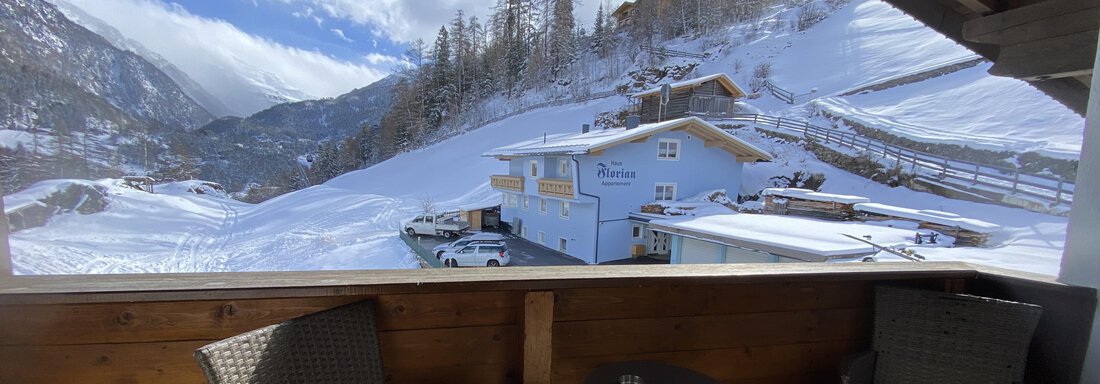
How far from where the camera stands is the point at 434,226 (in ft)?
40.8

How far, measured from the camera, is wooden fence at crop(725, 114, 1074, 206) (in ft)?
25.1

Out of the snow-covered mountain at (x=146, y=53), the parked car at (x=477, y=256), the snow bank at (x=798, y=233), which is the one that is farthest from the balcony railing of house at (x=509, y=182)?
the snow-covered mountain at (x=146, y=53)

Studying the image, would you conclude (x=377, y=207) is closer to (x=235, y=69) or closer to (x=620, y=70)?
(x=235, y=69)

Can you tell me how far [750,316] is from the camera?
1.36m

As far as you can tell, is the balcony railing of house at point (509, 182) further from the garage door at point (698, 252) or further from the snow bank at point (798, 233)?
the garage door at point (698, 252)

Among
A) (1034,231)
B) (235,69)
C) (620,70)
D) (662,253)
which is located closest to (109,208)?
(235,69)

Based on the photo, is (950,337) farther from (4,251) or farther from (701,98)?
(701,98)

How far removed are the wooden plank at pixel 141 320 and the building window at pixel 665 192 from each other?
10.6 meters

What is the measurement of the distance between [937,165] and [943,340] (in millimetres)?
13386

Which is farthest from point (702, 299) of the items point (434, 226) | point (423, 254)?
point (434, 226)

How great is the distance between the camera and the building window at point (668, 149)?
10852 mm

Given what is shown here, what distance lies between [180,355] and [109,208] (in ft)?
22.8

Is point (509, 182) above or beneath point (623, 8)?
beneath

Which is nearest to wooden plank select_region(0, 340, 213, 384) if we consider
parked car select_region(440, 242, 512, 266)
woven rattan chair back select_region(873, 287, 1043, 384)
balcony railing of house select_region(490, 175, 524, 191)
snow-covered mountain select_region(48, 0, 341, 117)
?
woven rattan chair back select_region(873, 287, 1043, 384)
